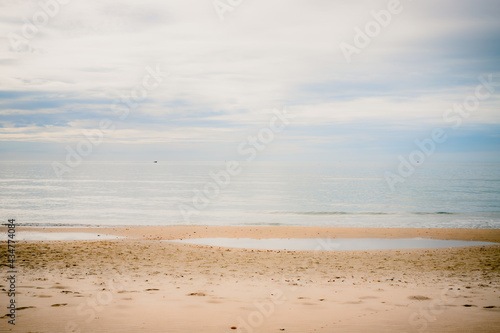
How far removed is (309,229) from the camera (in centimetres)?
2936

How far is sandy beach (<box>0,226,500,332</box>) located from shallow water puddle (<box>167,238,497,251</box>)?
107 inches

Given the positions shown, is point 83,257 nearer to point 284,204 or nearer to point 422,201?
point 284,204

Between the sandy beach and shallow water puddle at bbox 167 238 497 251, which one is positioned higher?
shallow water puddle at bbox 167 238 497 251

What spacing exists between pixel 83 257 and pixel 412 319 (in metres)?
13.3

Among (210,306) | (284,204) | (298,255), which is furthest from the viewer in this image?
(284,204)

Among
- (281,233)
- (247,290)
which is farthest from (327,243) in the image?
(247,290)

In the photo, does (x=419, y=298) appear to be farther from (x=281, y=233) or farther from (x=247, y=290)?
(x=281, y=233)

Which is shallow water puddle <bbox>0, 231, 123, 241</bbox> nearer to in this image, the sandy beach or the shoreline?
Result: the shoreline

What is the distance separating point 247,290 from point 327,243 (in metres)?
13.2

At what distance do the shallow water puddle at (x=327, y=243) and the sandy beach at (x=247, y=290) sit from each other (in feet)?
8.94

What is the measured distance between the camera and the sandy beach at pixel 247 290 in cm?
817

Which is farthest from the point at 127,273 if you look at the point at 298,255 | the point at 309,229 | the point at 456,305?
the point at 309,229

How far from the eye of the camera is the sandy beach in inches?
322

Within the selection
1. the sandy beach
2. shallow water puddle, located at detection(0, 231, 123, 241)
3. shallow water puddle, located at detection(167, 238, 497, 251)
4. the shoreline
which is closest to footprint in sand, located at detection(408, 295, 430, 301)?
the sandy beach
